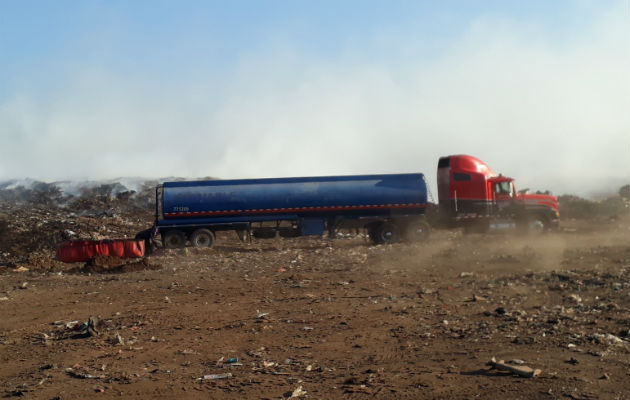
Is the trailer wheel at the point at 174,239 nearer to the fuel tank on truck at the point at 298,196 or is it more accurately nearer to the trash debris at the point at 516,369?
the fuel tank on truck at the point at 298,196

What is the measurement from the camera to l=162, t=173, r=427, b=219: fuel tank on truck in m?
21.9

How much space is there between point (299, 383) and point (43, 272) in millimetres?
13668

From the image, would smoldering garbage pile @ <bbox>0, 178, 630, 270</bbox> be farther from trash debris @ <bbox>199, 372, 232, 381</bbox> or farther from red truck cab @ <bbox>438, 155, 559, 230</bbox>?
trash debris @ <bbox>199, 372, 232, 381</bbox>

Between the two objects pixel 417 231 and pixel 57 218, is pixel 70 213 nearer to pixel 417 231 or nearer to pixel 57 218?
pixel 57 218

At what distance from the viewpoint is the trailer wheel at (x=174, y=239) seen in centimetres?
2209

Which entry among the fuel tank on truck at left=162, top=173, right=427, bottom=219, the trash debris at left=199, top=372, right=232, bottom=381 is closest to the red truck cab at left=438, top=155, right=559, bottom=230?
the fuel tank on truck at left=162, top=173, right=427, bottom=219

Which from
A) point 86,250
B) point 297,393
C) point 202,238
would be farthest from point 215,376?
point 202,238

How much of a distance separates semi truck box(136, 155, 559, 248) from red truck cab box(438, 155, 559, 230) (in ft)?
0.14

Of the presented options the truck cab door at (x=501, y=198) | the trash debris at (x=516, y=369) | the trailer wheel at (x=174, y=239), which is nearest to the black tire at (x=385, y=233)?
the truck cab door at (x=501, y=198)

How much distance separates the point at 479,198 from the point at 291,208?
8114mm

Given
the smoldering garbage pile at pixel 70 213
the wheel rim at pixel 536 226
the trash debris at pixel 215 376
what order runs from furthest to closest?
the wheel rim at pixel 536 226 < the smoldering garbage pile at pixel 70 213 < the trash debris at pixel 215 376

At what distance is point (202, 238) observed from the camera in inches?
872

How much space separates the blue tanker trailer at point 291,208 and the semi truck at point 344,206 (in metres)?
0.04

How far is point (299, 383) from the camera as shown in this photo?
6270mm
